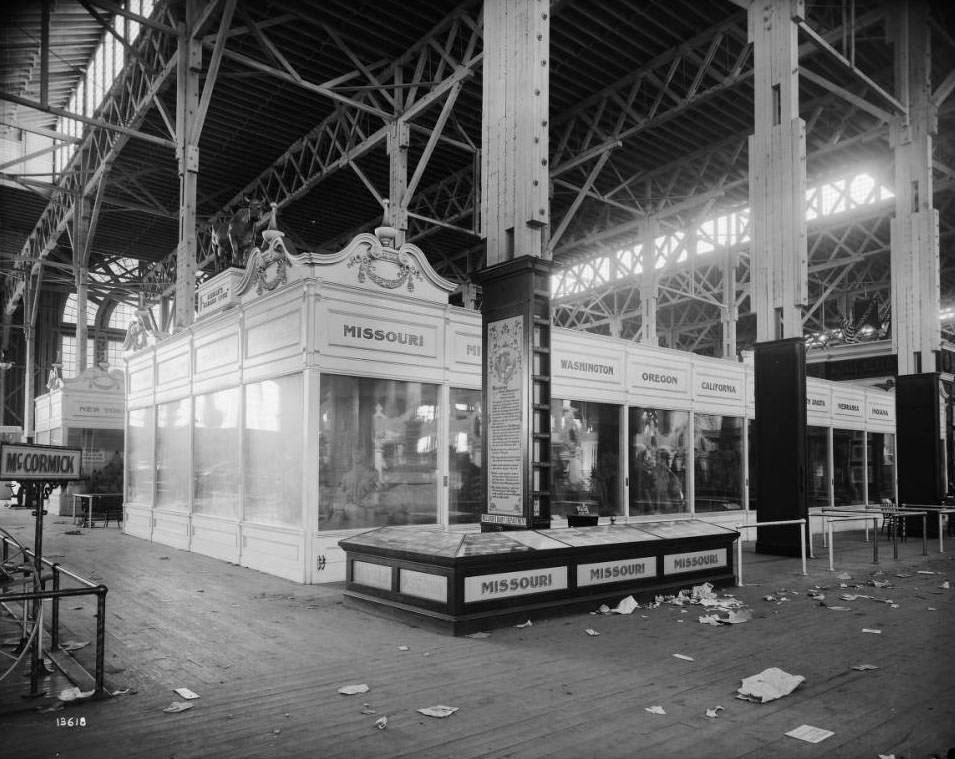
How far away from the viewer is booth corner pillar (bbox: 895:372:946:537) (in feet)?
54.4

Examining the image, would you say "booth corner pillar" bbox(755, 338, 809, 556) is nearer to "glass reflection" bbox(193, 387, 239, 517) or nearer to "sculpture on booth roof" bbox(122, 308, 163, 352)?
"glass reflection" bbox(193, 387, 239, 517)

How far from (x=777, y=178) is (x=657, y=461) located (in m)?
5.84

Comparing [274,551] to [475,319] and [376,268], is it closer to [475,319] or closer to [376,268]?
[376,268]

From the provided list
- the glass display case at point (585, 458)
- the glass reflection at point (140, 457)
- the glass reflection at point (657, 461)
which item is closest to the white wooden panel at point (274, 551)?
the glass display case at point (585, 458)

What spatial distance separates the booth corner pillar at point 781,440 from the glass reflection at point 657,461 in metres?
2.08

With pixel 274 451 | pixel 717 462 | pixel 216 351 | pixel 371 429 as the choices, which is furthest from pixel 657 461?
pixel 216 351

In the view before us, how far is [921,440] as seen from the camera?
1683 centimetres

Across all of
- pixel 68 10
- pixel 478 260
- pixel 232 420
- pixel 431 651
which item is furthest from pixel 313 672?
pixel 478 260

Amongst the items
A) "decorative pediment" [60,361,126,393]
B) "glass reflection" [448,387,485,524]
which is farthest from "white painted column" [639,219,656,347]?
"decorative pediment" [60,361,126,393]

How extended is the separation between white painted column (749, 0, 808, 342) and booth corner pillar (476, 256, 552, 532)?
6.08 m

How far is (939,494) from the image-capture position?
16609 mm

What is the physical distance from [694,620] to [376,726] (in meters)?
4.24

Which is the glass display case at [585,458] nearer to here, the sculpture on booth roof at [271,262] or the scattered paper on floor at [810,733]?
the sculpture on booth roof at [271,262]

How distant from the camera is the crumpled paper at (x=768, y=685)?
4812 mm
